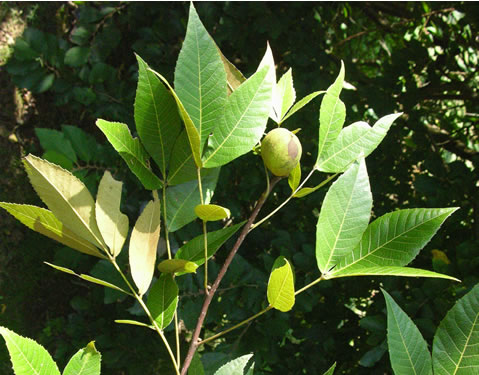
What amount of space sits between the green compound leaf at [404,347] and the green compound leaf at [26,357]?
29 cm

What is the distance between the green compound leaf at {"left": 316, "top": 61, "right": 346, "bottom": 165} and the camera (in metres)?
0.49

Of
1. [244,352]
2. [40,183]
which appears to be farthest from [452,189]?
[40,183]

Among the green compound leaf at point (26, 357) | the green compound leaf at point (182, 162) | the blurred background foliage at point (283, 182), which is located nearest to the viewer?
the green compound leaf at point (26, 357)

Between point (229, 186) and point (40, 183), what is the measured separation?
3.34 feet

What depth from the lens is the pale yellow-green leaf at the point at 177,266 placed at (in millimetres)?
436

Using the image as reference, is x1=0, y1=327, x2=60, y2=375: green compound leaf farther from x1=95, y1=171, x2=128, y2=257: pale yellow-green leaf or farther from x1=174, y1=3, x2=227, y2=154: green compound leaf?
x1=174, y1=3, x2=227, y2=154: green compound leaf

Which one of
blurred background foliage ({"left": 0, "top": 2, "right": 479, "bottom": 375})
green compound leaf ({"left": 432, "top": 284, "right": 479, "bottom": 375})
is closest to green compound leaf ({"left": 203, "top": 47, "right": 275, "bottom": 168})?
green compound leaf ({"left": 432, "top": 284, "right": 479, "bottom": 375})

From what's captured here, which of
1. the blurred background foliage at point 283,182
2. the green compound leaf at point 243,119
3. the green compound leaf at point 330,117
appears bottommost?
the blurred background foliage at point 283,182

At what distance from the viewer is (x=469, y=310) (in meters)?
0.44

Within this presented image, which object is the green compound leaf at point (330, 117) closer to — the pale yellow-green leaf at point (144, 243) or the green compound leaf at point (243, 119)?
the green compound leaf at point (243, 119)

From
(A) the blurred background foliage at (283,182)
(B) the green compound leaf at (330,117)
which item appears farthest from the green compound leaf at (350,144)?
(A) the blurred background foliage at (283,182)

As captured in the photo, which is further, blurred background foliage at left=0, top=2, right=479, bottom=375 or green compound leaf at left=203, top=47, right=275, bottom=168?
blurred background foliage at left=0, top=2, right=479, bottom=375

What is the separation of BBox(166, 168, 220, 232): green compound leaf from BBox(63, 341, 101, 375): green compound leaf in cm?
15

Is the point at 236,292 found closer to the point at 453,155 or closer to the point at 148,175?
the point at 148,175
